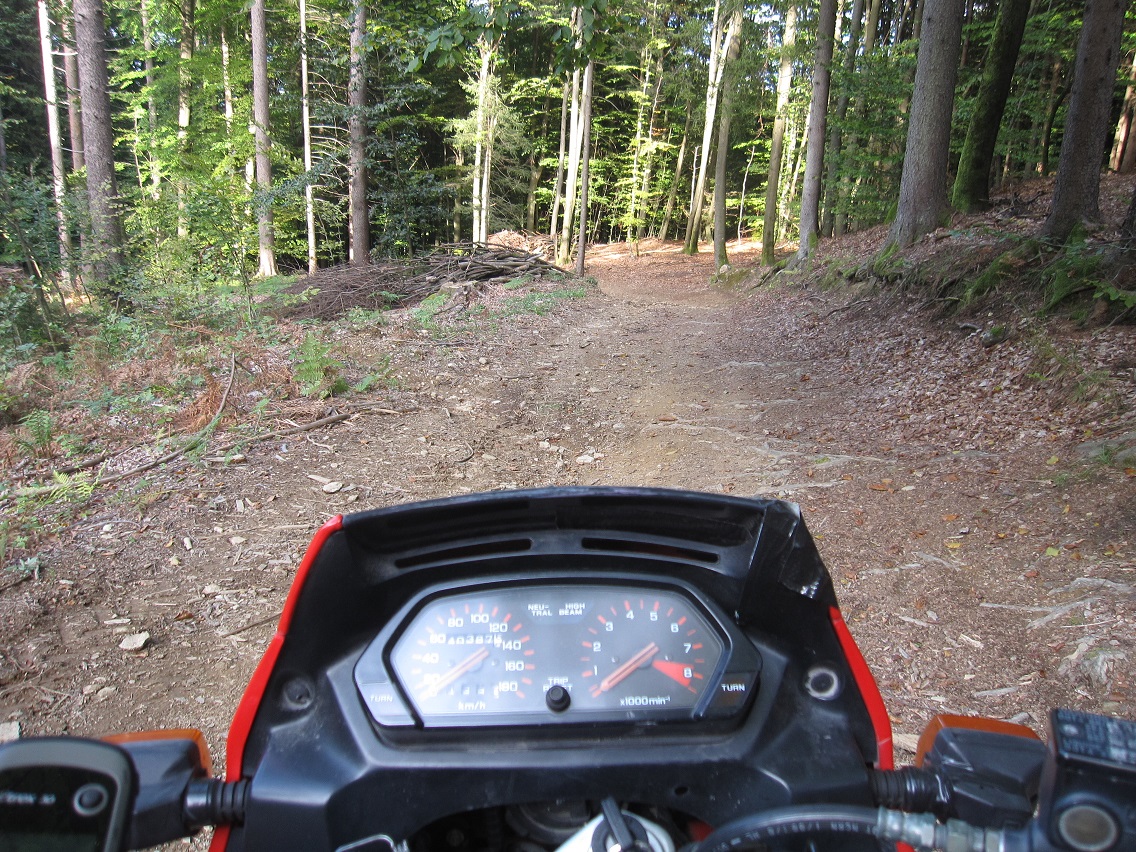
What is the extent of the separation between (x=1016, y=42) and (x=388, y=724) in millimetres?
14427

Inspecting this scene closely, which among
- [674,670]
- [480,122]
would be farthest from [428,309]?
[480,122]

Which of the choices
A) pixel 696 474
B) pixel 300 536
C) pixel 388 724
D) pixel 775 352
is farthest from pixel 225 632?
pixel 775 352

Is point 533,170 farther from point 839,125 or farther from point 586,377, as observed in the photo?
point 586,377

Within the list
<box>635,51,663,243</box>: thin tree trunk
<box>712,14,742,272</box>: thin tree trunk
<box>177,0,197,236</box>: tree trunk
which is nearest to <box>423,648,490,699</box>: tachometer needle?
<box>177,0,197,236</box>: tree trunk

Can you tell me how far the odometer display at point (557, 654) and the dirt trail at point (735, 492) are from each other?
7.94 feet

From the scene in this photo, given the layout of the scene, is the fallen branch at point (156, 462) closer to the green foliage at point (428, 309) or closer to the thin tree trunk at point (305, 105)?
the green foliage at point (428, 309)

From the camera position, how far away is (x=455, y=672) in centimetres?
151

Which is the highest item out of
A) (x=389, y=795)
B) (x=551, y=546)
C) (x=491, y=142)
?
(x=491, y=142)

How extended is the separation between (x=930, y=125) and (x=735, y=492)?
29.6 ft

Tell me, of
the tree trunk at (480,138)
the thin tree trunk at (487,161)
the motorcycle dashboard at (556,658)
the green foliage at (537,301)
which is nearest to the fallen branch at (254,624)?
the motorcycle dashboard at (556,658)

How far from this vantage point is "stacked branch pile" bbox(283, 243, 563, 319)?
13.5m

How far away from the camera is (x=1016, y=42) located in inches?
447

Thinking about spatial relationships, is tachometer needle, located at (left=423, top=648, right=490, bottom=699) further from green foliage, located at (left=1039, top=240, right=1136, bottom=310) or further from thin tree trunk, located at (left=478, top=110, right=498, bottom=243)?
thin tree trunk, located at (left=478, top=110, right=498, bottom=243)

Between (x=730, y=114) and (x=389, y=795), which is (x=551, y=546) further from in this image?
(x=730, y=114)
